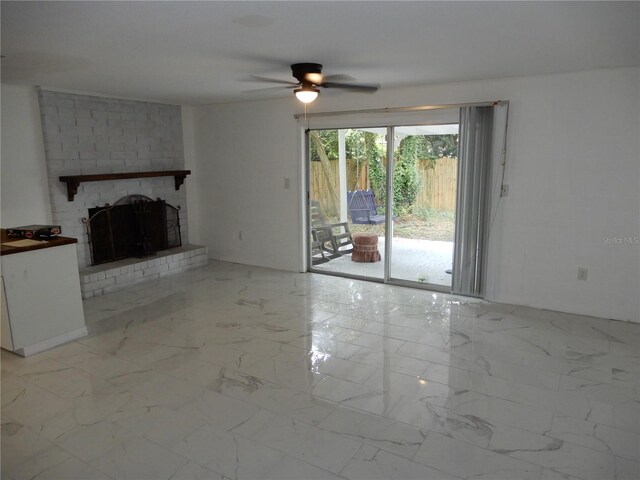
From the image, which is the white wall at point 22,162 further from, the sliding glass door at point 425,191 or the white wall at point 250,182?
the sliding glass door at point 425,191

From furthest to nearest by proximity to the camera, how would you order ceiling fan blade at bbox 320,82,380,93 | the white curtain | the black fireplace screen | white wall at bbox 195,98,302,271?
1. white wall at bbox 195,98,302,271
2. the black fireplace screen
3. the white curtain
4. ceiling fan blade at bbox 320,82,380,93

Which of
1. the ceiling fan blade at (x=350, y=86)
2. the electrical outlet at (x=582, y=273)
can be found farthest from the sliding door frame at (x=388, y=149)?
the ceiling fan blade at (x=350, y=86)

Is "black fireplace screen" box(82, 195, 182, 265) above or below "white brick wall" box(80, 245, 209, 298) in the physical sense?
above

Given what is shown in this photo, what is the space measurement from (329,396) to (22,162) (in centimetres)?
379

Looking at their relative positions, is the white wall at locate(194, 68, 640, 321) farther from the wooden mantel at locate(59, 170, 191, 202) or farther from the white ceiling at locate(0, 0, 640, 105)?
the wooden mantel at locate(59, 170, 191, 202)

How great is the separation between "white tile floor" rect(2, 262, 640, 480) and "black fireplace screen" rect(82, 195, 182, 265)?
1113mm

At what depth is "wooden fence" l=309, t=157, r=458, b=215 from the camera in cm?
470

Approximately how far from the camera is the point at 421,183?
16.1ft

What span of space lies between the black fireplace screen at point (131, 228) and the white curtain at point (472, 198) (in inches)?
144

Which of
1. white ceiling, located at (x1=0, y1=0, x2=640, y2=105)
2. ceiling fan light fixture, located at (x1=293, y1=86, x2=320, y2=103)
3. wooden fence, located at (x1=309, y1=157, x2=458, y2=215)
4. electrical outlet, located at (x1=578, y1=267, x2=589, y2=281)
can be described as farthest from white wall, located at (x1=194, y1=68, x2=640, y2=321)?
ceiling fan light fixture, located at (x1=293, y1=86, x2=320, y2=103)

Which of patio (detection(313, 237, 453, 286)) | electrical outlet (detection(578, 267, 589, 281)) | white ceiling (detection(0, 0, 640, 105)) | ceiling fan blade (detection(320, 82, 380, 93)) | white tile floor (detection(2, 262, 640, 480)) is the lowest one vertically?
white tile floor (detection(2, 262, 640, 480))

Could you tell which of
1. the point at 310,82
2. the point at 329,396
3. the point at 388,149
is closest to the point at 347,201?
the point at 388,149

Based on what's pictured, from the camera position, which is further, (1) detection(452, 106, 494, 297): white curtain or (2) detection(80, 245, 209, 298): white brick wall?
(2) detection(80, 245, 209, 298): white brick wall

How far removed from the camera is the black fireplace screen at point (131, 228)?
17.0 ft
